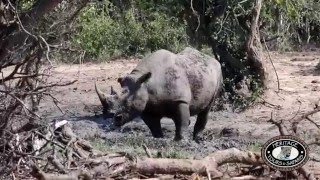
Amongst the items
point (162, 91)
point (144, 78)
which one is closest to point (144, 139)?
point (162, 91)

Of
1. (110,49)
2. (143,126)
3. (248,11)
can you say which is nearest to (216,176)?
(143,126)

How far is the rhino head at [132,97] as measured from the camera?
978 cm

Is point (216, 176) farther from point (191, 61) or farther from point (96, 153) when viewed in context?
point (191, 61)

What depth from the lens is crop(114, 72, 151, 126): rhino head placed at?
9781mm

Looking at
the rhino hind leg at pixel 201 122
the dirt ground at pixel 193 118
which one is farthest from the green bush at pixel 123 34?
the rhino hind leg at pixel 201 122

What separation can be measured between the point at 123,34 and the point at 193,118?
24.1 feet

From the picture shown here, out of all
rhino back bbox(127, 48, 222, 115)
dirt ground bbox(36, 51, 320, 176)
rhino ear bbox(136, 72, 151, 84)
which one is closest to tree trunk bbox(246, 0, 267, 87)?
dirt ground bbox(36, 51, 320, 176)

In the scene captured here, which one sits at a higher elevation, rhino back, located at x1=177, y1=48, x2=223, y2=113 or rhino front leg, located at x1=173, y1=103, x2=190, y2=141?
rhino back, located at x1=177, y1=48, x2=223, y2=113

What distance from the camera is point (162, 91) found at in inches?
388

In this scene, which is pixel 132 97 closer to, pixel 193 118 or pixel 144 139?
pixel 144 139
